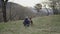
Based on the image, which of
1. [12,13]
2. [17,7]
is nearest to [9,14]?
[12,13]

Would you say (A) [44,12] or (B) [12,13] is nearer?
(B) [12,13]

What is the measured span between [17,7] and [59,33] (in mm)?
22034

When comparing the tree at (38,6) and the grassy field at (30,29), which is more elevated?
the tree at (38,6)

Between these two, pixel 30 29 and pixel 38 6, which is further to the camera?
pixel 38 6

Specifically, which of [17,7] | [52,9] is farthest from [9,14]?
[52,9]

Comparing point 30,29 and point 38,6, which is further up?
point 38,6

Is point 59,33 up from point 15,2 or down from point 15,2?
down

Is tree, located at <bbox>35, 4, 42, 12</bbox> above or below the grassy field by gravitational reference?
above

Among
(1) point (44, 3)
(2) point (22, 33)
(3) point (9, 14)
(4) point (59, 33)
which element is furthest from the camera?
(1) point (44, 3)

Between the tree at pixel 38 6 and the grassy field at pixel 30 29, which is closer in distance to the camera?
the grassy field at pixel 30 29

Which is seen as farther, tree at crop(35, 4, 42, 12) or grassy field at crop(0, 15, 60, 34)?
tree at crop(35, 4, 42, 12)

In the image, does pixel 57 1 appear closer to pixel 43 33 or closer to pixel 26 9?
pixel 26 9

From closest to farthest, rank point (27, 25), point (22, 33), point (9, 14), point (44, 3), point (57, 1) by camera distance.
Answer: point (22, 33) < point (27, 25) < point (9, 14) < point (57, 1) < point (44, 3)

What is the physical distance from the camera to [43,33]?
14211mm
